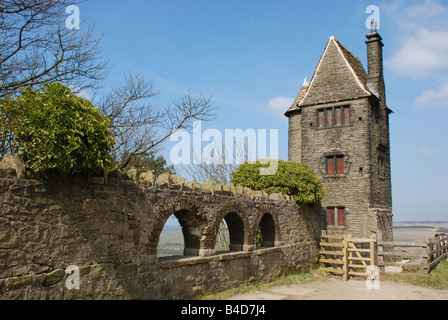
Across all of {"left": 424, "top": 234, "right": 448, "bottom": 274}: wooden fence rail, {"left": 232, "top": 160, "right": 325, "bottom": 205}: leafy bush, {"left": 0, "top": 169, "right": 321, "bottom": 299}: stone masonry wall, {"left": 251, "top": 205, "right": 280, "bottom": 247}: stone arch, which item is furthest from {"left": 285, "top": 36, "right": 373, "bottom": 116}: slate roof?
{"left": 0, "top": 169, "right": 321, "bottom": 299}: stone masonry wall

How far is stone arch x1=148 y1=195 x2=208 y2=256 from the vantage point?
7805 mm

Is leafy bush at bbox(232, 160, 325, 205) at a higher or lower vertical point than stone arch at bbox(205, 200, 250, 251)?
higher

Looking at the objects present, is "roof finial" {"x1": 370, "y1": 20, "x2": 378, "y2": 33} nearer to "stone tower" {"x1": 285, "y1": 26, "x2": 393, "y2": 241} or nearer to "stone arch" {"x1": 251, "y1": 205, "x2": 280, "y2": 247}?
"stone tower" {"x1": 285, "y1": 26, "x2": 393, "y2": 241}

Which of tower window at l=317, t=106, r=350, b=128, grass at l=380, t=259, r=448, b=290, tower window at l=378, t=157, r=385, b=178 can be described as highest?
tower window at l=317, t=106, r=350, b=128

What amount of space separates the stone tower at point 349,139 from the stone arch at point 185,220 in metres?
13.4

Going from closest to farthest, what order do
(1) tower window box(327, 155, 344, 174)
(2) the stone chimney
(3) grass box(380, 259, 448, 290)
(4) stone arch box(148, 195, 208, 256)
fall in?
1. (4) stone arch box(148, 195, 208, 256)
2. (3) grass box(380, 259, 448, 290)
3. (1) tower window box(327, 155, 344, 174)
4. (2) the stone chimney

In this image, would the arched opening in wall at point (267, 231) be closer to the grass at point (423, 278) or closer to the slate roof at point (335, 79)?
the grass at point (423, 278)

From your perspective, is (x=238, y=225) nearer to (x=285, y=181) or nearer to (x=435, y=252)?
(x=285, y=181)

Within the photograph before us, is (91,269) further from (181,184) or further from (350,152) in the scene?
(350,152)

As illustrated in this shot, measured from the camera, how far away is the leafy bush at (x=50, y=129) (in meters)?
5.52

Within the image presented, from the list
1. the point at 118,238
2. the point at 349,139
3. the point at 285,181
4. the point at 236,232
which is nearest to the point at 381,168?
the point at 349,139

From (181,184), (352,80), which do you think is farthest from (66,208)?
(352,80)

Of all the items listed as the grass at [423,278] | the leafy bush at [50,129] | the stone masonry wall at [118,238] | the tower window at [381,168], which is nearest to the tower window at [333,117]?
the tower window at [381,168]
